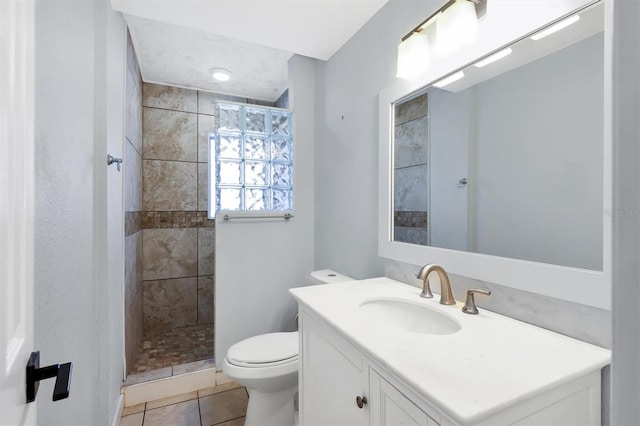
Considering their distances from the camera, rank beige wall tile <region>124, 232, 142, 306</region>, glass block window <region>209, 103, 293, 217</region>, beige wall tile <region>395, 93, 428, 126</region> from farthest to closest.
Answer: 1. glass block window <region>209, 103, 293, 217</region>
2. beige wall tile <region>124, 232, 142, 306</region>
3. beige wall tile <region>395, 93, 428, 126</region>

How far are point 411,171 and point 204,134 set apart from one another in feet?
7.27

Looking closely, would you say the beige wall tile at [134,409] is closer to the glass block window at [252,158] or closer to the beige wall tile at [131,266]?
the beige wall tile at [131,266]

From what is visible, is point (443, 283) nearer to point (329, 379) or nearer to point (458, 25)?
point (329, 379)

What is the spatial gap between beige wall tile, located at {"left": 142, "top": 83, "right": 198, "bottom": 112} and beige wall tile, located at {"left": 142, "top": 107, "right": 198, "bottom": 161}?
49mm

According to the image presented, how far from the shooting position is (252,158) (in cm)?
209

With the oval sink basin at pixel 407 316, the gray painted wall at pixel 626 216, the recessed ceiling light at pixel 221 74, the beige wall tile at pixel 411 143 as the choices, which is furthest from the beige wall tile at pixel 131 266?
the gray painted wall at pixel 626 216

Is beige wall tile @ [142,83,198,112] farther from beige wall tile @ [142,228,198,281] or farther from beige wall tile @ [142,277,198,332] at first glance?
beige wall tile @ [142,277,198,332]

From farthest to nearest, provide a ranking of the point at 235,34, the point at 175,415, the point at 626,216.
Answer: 1. the point at 235,34
2. the point at 175,415
3. the point at 626,216

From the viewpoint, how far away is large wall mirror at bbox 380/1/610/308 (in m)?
0.81

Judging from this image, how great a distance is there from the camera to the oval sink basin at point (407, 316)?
1.05m

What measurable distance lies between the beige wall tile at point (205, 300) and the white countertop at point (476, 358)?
2207 millimetres

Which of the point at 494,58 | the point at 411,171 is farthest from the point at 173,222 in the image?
the point at 494,58

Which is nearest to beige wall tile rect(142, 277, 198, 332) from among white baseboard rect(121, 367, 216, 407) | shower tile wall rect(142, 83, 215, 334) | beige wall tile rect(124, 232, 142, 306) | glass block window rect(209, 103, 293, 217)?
shower tile wall rect(142, 83, 215, 334)

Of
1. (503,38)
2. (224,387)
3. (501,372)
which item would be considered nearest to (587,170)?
(503,38)
